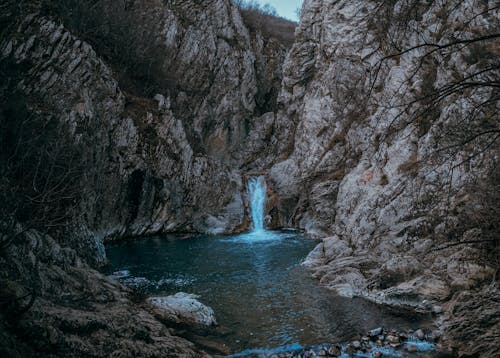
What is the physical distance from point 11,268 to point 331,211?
81.8 ft

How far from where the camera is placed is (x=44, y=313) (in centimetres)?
741

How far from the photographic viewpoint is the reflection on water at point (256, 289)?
11.2m

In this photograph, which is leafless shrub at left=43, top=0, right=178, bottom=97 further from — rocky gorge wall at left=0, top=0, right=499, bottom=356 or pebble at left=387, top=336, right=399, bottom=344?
pebble at left=387, top=336, right=399, bottom=344

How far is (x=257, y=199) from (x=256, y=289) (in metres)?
22.6

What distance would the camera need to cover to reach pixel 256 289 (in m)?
15.5

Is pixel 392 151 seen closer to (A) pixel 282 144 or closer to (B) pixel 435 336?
(B) pixel 435 336

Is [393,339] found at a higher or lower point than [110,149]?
lower

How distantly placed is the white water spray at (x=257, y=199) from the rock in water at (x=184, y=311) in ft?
73.2

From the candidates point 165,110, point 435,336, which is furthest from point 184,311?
point 165,110

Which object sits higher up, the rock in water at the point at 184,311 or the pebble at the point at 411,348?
the rock in water at the point at 184,311

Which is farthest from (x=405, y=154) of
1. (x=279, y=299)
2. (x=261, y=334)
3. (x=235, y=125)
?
(x=235, y=125)

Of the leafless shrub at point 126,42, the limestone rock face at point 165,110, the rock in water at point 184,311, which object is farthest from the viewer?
the leafless shrub at point 126,42

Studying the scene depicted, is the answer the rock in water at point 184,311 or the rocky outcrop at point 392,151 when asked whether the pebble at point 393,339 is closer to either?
the rocky outcrop at point 392,151

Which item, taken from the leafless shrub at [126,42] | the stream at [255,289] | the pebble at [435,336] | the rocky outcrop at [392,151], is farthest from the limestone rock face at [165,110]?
the pebble at [435,336]
